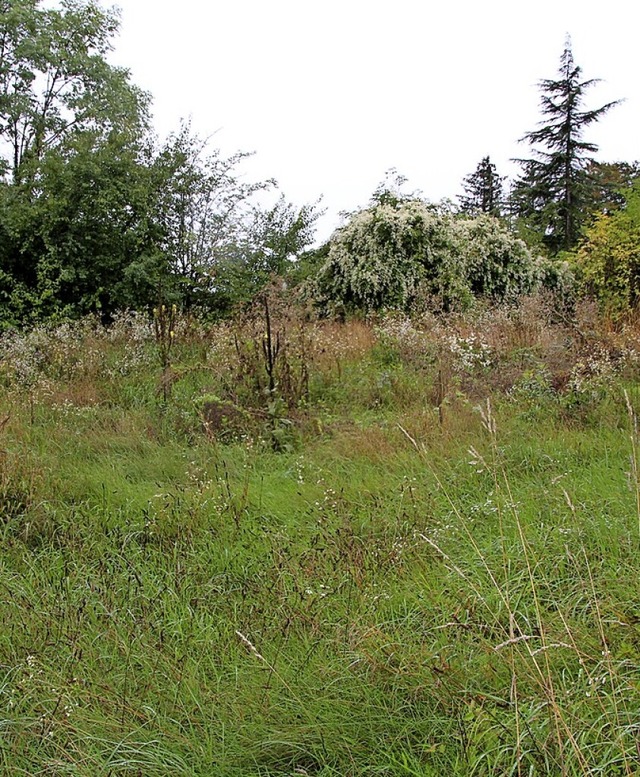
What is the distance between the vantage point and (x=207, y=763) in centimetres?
169

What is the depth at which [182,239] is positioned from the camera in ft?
42.3

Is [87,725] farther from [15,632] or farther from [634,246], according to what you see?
[634,246]

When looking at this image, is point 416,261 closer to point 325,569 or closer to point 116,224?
point 116,224

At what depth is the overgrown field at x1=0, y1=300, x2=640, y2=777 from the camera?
170 centimetres

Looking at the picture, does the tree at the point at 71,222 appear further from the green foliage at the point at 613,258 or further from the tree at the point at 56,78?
the green foliage at the point at 613,258

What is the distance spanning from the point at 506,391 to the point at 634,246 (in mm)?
8609

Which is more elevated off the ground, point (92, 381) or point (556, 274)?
point (556, 274)

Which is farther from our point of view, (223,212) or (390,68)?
(223,212)

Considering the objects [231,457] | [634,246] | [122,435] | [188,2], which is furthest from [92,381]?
[634,246]

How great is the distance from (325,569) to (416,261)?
8.83 m

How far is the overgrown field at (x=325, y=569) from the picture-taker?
170 centimetres

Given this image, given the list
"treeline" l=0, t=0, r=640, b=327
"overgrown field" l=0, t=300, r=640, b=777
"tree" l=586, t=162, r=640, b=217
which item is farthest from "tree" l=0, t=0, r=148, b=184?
"tree" l=586, t=162, r=640, b=217

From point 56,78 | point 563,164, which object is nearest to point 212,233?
point 56,78

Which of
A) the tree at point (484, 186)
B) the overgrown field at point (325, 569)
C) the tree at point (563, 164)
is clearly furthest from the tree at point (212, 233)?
the tree at point (484, 186)
